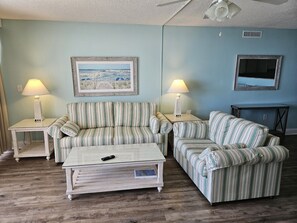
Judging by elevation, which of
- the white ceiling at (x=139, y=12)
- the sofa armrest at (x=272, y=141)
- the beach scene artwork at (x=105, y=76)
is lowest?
the sofa armrest at (x=272, y=141)

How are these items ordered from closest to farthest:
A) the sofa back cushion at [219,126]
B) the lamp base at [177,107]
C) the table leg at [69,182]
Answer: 1. the table leg at [69,182]
2. the sofa back cushion at [219,126]
3. the lamp base at [177,107]

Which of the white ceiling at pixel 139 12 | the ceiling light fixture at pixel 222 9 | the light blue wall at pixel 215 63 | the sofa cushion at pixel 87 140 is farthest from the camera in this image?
the light blue wall at pixel 215 63

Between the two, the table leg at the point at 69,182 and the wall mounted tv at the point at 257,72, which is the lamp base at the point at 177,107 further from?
the table leg at the point at 69,182

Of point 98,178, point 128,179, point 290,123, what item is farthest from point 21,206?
point 290,123

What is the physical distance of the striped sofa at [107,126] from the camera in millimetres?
3221

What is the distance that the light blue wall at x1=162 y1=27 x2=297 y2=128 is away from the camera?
164 inches

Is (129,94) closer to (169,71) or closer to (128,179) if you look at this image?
(169,71)

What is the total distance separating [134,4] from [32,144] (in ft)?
9.86

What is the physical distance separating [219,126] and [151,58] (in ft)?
6.25

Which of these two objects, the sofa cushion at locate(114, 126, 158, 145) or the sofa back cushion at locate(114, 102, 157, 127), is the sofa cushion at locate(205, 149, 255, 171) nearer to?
the sofa cushion at locate(114, 126, 158, 145)

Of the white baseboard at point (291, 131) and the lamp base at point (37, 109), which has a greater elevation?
the lamp base at point (37, 109)

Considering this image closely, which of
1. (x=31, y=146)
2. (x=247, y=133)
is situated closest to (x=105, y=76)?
(x=31, y=146)

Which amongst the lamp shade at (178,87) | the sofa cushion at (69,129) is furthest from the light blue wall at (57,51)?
the sofa cushion at (69,129)

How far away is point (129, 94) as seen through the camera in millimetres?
4145
